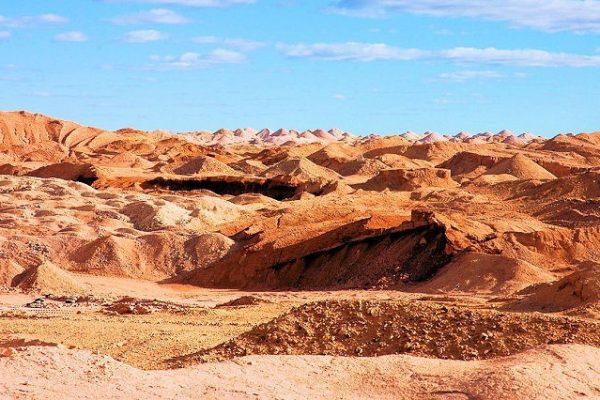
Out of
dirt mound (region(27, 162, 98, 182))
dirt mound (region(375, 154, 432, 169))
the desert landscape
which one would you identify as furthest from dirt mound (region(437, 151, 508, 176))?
dirt mound (region(27, 162, 98, 182))

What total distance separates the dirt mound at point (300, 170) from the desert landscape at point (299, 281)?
284 millimetres

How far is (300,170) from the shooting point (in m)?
75.1

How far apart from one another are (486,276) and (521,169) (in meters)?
42.9

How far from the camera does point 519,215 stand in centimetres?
4656

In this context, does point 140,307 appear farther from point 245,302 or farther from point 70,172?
point 70,172

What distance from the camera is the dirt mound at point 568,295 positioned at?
25.1 m

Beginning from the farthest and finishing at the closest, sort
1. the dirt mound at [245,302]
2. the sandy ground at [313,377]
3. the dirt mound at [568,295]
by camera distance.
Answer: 1. the dirt mound at [245,302]
2. the dirt mound at [568,295]
3. the sandy ground at [313,377]

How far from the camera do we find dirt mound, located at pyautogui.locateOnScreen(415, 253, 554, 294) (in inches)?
1220

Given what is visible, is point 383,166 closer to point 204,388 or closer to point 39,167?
point 39,167

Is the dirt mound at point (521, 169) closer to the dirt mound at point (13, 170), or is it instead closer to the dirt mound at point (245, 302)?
the dirt mound at point (13, 170)

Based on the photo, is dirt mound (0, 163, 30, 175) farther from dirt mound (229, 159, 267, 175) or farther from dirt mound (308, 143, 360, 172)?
dirt mound (308, 143, 360, 172)

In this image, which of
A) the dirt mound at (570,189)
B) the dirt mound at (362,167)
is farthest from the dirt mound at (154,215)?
the dirt mound at (362,167)

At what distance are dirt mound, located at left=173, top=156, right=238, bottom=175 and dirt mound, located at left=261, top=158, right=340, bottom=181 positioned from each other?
8.75 feet

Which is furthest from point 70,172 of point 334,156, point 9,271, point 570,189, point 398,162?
point 9,271
